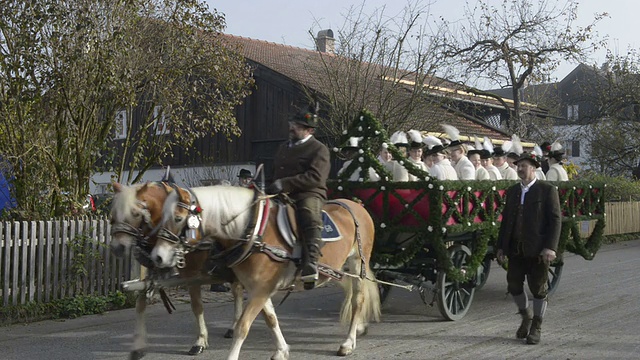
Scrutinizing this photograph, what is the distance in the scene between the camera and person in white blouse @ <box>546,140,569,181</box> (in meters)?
11.1

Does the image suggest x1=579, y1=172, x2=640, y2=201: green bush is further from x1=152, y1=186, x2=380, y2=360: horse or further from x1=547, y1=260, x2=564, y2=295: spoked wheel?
x1=152, y1=186, x2=380, y2=360: horse

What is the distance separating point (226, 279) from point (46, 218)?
4.74 m

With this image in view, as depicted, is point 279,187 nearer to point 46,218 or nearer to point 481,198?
point 481,198

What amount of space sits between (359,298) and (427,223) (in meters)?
1.41

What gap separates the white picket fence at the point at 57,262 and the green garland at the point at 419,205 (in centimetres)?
360

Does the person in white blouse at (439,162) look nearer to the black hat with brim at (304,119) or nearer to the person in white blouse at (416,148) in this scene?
the person in white blouse at (416,148)

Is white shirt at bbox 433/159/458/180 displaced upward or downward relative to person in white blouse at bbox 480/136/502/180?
downward

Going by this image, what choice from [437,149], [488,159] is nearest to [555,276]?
[488,159]

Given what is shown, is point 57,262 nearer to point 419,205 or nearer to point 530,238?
point 419,205

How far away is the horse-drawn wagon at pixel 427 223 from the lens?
8.31 m

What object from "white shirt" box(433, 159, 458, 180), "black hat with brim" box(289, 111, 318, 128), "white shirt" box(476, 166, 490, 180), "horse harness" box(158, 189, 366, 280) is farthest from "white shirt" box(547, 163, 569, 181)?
"horse harness" box(158, 189, 366, 280)

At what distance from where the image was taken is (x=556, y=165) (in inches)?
444

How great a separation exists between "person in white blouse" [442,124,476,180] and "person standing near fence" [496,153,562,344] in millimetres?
2190

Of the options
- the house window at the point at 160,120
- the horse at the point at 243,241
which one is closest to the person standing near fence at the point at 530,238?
the horse at the point at 243,241
